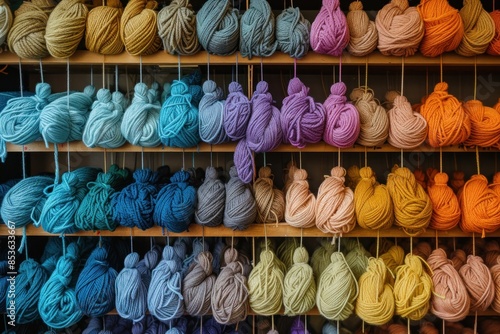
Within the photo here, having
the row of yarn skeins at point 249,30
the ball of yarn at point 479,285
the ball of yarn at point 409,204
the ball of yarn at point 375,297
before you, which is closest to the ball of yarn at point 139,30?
the row of yarn skeins at point 249,30

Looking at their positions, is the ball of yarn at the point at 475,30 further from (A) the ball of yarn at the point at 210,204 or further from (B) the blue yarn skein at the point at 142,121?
(B) the blue yarn skein at the point at 142,121

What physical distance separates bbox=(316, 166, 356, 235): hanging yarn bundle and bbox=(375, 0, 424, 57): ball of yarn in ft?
1.65

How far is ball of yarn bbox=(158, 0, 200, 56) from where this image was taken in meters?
1.33

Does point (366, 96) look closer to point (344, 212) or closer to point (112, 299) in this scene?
point (344, 212)

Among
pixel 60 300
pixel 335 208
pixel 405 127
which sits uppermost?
pixel 405 127

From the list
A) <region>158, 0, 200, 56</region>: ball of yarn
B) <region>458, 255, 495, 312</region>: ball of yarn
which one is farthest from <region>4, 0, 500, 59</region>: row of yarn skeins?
<region>458, 255, 495, 312</region>: ball of yarn

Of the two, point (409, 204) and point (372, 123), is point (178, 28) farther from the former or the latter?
point (409, 204)

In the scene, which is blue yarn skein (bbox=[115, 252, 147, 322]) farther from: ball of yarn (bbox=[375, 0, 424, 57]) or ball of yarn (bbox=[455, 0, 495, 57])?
ball of yarn (bbox=[455, 0, 495, 57])

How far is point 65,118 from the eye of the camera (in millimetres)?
1373

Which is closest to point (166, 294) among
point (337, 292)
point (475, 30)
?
point (337, 292)

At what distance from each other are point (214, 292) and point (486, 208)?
102cm

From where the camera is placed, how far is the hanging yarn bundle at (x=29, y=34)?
1361mm

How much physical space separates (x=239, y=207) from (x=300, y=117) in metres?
0.39

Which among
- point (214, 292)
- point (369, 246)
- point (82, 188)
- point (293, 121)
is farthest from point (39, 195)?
point (369, 246)
